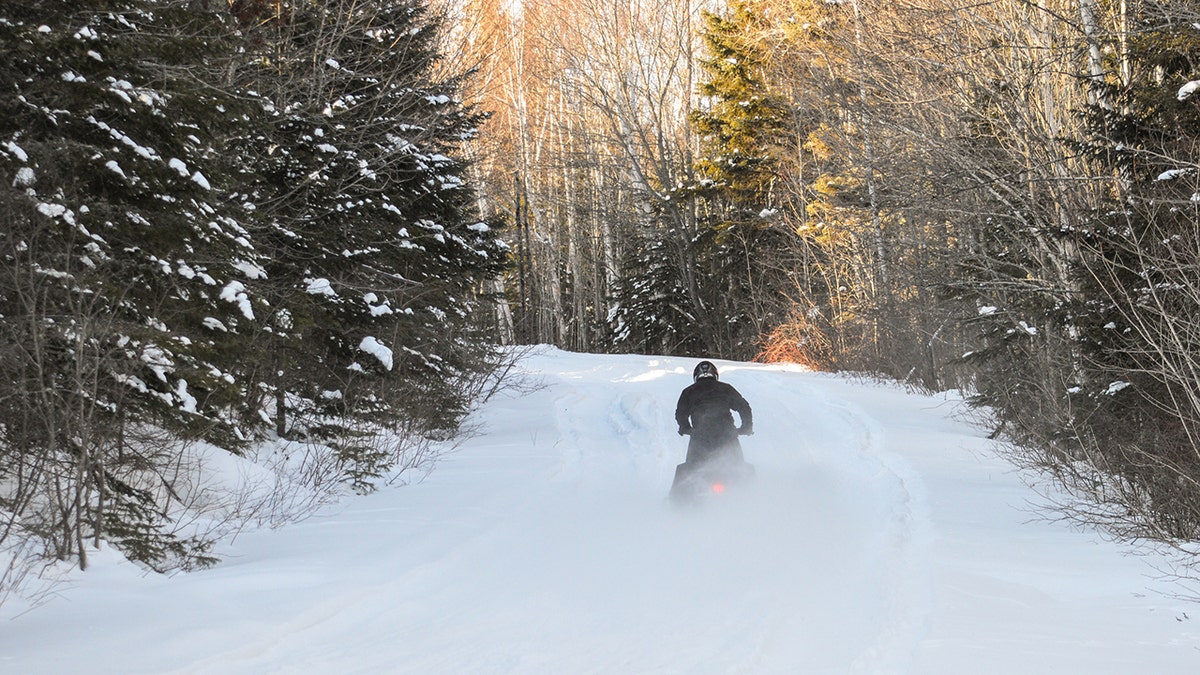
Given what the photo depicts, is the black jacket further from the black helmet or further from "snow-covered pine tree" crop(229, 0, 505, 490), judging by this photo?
"snow-covered pine tree" crop(229, 0, 505, 490)

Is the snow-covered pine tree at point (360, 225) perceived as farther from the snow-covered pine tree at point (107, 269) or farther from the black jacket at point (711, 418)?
the black jacket at point (711, 418)

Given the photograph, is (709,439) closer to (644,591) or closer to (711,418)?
(711,418)

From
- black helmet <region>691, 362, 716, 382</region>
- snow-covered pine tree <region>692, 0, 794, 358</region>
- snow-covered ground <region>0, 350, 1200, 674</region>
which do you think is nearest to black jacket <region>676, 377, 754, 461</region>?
black helmet <region>691, 362, 716, 382</region>

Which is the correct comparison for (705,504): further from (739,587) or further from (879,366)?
(879,366)

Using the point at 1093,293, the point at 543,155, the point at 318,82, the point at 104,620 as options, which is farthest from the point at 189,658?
the point at 543,155

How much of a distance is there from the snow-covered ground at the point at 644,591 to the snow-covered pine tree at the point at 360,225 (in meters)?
2.48

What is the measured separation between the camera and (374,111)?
46.0 ft

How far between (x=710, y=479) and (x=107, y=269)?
5.91 metres

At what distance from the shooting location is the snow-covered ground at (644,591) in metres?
5.05

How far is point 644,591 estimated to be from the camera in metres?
6.61

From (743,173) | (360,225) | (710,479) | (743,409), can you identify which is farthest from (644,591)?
(743,173)

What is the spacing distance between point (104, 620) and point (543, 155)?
128ft

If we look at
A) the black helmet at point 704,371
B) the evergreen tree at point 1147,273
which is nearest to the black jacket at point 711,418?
the black helmet at point 704,371

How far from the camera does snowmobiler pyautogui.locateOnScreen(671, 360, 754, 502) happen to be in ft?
32.1
